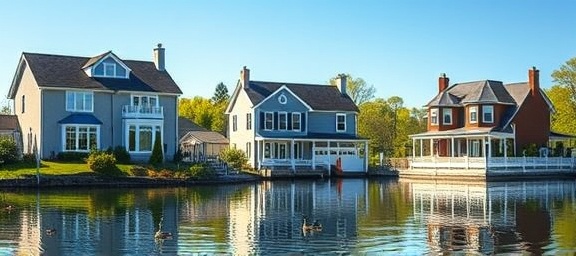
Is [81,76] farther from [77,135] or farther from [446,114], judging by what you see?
[446,114]

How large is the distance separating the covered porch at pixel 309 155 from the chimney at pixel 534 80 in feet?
51.8

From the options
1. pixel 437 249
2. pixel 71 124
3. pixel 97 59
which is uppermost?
pixel 97 59

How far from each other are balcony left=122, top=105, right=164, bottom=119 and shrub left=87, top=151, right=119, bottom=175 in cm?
799

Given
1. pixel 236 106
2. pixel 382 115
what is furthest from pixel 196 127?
pixel 382 115

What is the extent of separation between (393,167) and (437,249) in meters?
49.7

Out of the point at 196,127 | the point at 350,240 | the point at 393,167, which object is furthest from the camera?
the point at 196,127

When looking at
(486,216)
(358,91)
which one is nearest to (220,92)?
(358,91)

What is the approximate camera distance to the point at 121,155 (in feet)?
178

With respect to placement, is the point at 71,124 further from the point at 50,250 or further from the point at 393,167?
the point at 50,250

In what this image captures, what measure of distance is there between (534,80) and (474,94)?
210 inches

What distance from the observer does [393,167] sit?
6956cm

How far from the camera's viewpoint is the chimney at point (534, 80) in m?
67.2

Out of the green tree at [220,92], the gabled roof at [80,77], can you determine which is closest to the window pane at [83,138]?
the gabled roof at [80,77]

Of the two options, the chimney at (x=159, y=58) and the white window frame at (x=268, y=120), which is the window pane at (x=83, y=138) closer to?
the chimney at (x=159, y=58)
